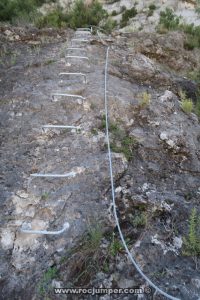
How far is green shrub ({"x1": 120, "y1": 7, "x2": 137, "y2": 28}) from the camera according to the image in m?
12.4

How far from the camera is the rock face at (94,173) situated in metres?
2.66

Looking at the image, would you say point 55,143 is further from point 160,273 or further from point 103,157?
point 160,273

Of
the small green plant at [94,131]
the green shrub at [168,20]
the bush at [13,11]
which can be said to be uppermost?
the small green plant at [94,131]

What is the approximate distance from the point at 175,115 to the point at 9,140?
7.65 ft

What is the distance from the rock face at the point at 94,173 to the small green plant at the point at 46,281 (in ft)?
0.08

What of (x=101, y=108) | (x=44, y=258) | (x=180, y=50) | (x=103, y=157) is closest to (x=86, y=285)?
(x=44, y=258)

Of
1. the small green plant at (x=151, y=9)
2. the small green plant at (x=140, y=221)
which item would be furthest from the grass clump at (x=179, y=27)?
the small green plant at (x=140, y=221)

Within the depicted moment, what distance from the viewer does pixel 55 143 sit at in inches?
158

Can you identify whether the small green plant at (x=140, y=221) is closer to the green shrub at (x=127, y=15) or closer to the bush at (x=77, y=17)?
the bush at (x=77, y=17)

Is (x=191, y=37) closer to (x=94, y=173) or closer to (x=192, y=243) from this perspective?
(x=94, y=173)

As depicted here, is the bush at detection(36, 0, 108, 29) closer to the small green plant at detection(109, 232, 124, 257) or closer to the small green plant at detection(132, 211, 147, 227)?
the small green plant at detection(132, 211, 147, 227)

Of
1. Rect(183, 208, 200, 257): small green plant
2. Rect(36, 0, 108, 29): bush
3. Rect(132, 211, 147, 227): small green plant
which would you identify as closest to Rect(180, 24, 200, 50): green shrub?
Rect(36, 0, 108, 29): bush

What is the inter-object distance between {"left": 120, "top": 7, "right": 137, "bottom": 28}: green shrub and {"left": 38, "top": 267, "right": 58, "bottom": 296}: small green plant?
36.7 feet

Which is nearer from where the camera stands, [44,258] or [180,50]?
[44,258]
